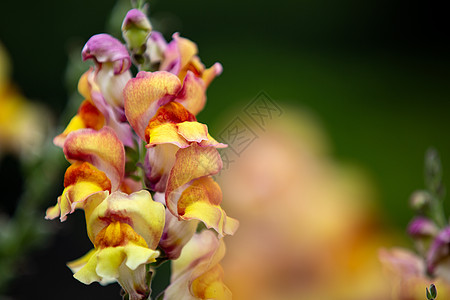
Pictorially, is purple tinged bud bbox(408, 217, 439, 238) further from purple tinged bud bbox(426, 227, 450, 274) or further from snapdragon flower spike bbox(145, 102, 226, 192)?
snapdragon flower spike bbox(145, 102, 226, 192)

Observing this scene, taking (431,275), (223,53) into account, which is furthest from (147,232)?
(223,53)

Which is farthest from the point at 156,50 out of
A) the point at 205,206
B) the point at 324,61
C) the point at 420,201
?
the point at 324,61

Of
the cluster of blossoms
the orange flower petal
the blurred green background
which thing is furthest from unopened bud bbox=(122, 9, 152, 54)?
the blurred green background

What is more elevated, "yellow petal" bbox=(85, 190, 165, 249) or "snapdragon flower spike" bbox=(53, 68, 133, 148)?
"snapdragon flower spike" bbox=(53, 68, 133, 148)

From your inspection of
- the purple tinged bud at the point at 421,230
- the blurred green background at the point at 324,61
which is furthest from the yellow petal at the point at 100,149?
the blurred green background at the point at 324,61

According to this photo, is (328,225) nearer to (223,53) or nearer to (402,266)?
(402,266)

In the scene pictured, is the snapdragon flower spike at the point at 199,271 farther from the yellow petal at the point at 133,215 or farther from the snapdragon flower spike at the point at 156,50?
the snapdragon flower spike at the point at 156,50

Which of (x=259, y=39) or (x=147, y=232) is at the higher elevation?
(x=147, y=232)
